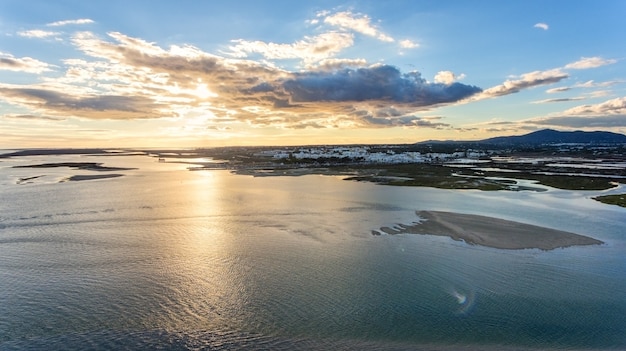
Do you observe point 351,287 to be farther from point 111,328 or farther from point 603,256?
point 603,256

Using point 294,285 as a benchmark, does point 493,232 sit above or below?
above

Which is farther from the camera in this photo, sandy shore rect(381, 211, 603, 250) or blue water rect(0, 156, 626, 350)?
sandy shore rect(381, 211, 603, 250)

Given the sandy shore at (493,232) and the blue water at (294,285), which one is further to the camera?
the sandy shore at (493,232)

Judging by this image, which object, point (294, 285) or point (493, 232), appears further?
point (493, 232)
